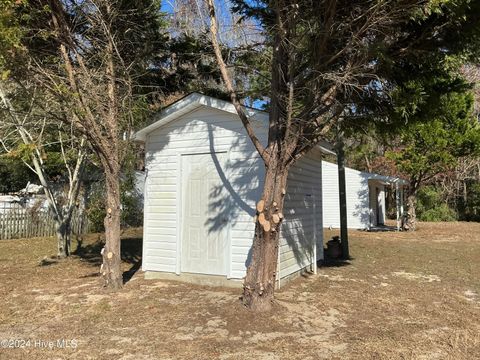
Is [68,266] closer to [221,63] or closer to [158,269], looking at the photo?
[158,269]

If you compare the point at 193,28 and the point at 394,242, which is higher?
the point at 193,28

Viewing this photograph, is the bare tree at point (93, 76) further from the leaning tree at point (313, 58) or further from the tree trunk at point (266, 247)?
the tree trunk at point (266, 247)

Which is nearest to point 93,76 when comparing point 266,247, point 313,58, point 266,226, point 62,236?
point 313,58

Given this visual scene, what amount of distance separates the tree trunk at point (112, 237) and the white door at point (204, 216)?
1.28 metres

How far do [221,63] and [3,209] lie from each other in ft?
42.0

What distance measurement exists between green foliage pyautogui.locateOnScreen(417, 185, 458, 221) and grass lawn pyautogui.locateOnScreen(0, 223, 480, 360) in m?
18.6

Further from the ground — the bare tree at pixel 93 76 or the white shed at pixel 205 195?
the bare tree at pixel 93 76

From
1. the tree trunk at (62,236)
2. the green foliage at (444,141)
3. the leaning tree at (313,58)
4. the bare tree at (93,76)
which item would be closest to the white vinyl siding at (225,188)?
the bare tree at (93,76)

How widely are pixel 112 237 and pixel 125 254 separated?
14.5ft

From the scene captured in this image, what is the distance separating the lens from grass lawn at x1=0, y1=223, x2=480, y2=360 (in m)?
4.30

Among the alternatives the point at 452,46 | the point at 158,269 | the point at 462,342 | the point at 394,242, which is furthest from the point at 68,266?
the point at 394,242

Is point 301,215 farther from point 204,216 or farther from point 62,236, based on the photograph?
point 62,236

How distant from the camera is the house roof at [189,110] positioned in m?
6.91

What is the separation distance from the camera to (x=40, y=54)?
23.5 feet
